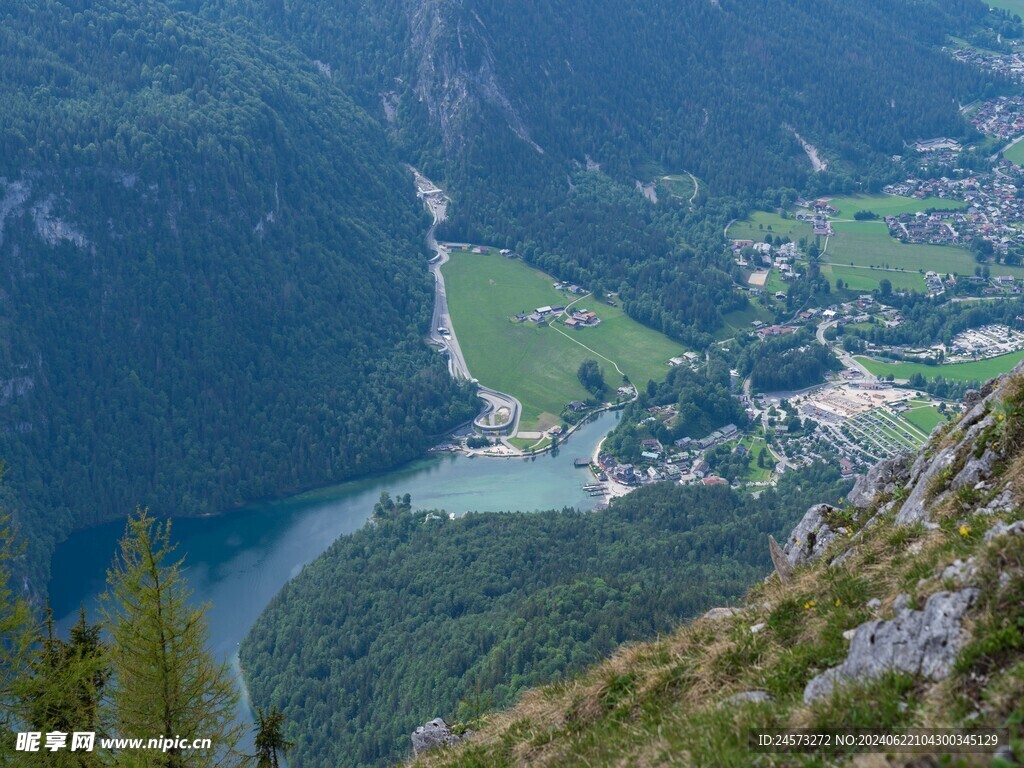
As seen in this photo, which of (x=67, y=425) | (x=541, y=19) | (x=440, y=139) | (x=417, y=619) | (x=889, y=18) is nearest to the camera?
(x=417, y=619)

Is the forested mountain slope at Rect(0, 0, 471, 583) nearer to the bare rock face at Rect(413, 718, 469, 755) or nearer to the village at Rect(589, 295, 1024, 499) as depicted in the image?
the village at Rect(589, 295, 1024, 499)

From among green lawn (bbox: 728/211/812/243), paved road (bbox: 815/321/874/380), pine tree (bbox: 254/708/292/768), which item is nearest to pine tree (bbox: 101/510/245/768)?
pine tree (bbox: 254/708/292/768)

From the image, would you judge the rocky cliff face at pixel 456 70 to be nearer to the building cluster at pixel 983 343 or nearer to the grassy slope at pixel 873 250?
the grassy slope at pixel 873 250

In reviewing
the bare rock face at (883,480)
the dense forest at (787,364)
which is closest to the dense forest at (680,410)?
the dense forest at (787,364)

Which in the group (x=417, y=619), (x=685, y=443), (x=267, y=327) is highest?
(x=267, y=327)

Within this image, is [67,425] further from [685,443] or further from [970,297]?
[970,297]


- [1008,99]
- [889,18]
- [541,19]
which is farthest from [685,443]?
[889,18]
